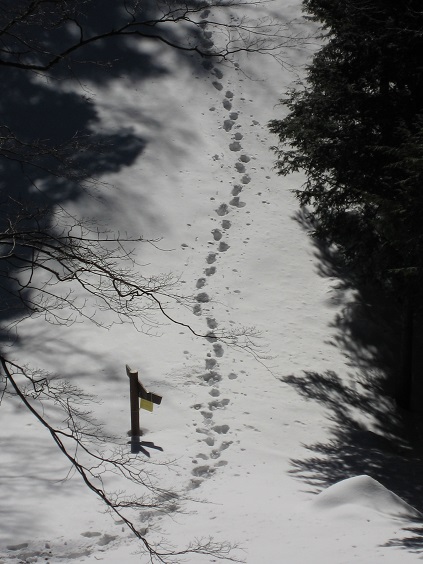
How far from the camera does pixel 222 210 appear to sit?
49.6 feet

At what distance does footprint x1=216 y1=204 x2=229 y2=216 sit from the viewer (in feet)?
49.4

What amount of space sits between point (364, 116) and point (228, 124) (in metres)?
7.31

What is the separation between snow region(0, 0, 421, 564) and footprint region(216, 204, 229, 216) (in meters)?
0.10

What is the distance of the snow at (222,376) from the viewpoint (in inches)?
273

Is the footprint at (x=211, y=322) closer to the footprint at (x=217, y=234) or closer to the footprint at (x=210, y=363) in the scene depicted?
the footprint at (x=210, y=363)

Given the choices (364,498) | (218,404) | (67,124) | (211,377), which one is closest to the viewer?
(364,498)

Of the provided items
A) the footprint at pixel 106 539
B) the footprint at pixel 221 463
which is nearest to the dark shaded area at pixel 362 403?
the footprint at pixel 221 463

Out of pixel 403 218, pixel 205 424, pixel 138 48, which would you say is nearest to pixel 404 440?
pixel 205 424

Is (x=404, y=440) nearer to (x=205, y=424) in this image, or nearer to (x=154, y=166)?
(x=205, y=424)

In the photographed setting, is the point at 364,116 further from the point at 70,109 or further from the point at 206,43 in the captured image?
the point at 206,43

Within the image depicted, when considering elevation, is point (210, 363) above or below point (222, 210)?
below

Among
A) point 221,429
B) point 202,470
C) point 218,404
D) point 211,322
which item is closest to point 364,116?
point 211,322

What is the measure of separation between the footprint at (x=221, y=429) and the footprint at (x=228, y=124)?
950cm

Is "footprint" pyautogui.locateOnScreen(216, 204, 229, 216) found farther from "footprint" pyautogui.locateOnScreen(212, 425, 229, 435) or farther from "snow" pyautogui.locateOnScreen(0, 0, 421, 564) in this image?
"footprint" pyautogui.locateOnScreen(212, 425, 229, 435)
